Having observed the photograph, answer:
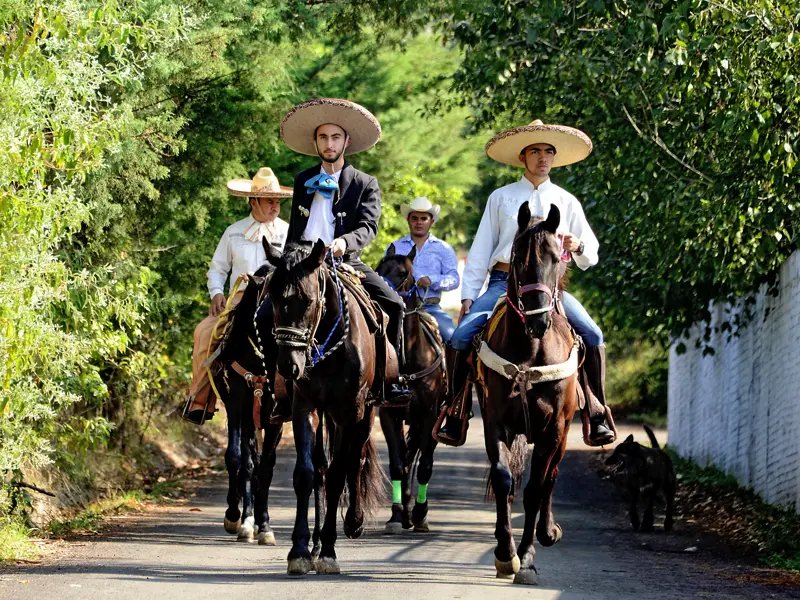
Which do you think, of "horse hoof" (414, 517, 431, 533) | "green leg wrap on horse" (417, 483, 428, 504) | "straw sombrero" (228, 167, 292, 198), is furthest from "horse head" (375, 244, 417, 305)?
"horse hoof" (414, 517, 431, 533)

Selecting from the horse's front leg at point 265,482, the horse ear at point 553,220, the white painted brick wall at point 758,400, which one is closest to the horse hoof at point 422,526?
the horse's front leg at point 265,482

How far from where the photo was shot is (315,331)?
29.8ft

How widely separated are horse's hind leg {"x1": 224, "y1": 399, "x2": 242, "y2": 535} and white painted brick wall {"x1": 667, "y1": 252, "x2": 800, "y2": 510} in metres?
5.68

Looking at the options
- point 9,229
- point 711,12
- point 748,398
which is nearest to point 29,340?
point 9,229

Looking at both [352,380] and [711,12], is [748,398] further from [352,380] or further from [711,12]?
[352,380]

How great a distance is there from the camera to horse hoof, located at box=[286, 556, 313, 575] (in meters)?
9.20

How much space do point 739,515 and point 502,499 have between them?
6287 mm

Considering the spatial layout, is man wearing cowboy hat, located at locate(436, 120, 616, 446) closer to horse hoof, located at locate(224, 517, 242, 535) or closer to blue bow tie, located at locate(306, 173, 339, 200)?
blue bow tie, located at locate(306, 173, 339, 200)

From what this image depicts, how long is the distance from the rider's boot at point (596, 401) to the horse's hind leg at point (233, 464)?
344 cm

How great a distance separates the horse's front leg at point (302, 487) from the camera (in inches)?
363

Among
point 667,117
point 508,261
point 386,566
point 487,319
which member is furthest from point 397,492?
point 667,117

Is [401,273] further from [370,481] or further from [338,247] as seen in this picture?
[338,247]

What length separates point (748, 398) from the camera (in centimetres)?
1652

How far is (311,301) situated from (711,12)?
5438 mm
